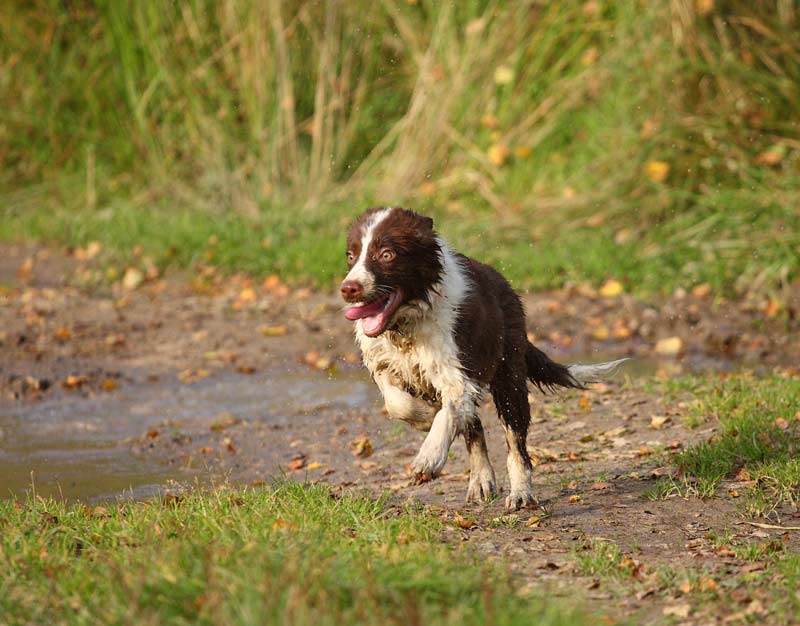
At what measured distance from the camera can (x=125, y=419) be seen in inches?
295

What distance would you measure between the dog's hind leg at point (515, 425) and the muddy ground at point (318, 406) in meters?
0.12

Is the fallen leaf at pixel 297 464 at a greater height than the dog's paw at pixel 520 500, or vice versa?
the fallen leaf at pixel 297 464

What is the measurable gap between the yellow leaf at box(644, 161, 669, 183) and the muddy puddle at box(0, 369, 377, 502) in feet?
11.5

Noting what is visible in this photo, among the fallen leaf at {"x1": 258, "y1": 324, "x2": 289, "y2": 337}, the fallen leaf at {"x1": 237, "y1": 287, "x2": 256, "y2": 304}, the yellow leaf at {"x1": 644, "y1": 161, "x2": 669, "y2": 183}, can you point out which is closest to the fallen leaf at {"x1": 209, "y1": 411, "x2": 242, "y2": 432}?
the fallen leaf at {"x1": 258, "y1": 324, "x2": 289, "y2": 337}

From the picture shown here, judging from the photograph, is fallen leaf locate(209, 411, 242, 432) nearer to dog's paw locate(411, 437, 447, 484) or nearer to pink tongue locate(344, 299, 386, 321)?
pink tongue locate(344, 299, 386, 321)

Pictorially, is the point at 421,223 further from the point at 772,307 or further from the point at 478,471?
the point at 772,307

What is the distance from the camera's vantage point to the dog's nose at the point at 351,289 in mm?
4891

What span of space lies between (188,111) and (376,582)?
9491 millimetres

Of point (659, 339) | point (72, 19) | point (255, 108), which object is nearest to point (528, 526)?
point (659, 339)

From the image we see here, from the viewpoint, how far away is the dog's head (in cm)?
498

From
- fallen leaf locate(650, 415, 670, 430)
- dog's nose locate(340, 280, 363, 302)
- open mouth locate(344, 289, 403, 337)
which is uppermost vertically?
dog's nose locate(340, 280, 363, 302)

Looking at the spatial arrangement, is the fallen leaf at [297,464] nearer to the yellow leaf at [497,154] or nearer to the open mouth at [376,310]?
the open mouth at [376,310]

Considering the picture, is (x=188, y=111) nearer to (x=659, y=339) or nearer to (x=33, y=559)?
(x=659, y=339)

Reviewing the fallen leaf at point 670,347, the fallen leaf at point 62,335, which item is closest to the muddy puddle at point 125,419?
the fallen leaf at point 62,335
